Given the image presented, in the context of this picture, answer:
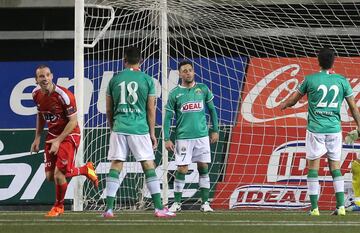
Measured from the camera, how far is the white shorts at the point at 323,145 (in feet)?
40.3

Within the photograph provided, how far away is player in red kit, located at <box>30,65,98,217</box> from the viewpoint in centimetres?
1245

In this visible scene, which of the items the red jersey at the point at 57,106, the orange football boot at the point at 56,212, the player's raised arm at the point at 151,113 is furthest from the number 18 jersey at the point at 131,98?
the orange football boot at the point at 56,212

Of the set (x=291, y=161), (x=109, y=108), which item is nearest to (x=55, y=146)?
(x=109, y=108)

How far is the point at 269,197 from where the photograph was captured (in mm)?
15859

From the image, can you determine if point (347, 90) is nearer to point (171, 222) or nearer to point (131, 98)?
point (131, 98)

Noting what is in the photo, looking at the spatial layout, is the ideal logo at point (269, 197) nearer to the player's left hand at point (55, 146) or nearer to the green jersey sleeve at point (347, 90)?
the green jersey sleeve at point (347, 90)

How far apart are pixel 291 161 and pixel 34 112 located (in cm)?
425

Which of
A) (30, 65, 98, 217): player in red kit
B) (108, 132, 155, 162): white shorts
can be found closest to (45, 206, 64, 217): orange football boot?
(30, 65, 98, 217): player in red kit

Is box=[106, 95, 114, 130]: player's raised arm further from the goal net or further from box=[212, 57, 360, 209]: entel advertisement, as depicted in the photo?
box=[212, 57, 360, 209]: entel advertisement

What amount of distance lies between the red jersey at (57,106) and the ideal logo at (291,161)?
4363mm

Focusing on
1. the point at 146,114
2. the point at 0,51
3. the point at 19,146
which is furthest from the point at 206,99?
the point at 0,51

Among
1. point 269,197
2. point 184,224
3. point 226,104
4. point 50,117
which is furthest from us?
point 226,104

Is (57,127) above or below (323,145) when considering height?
above

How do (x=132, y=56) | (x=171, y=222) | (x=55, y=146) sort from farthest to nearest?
(x=55, y=146) → (x=132, y=56) → (x=171, y=222)
